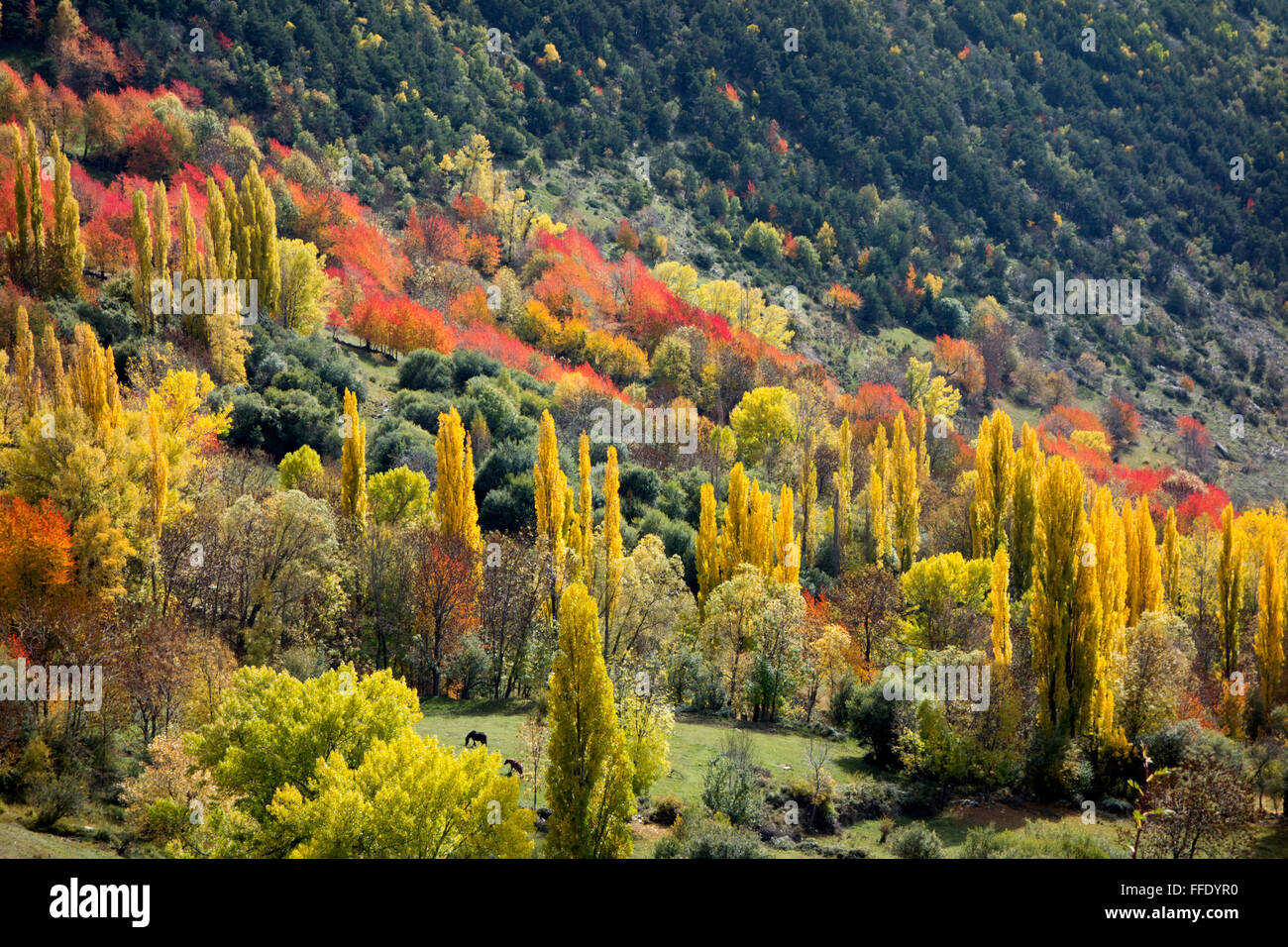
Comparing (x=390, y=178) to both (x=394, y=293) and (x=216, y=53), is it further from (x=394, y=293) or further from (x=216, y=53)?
(x=394, y=293)

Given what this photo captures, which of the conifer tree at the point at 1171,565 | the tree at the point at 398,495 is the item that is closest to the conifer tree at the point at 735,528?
the tree at the point at 398,495

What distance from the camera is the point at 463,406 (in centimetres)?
7575

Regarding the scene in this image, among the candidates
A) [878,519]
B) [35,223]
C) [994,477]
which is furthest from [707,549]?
[35,223]

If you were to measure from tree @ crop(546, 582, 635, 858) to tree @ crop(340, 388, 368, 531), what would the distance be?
29.3 m

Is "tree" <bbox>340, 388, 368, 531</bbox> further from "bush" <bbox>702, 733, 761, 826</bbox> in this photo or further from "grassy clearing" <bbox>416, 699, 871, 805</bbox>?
"bush" <bbox>702, 733, 761, 826</bbox>

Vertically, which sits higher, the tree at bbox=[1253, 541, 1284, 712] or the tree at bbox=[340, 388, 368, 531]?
the tree at bbox=[340, 388, 368, 531]

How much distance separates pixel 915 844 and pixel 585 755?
11469 millimetres

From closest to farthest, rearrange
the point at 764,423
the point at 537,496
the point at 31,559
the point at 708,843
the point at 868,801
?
the point at 708,843, the point at 868,801, the point at 31,559, the point at 537,496, the point at 764,423

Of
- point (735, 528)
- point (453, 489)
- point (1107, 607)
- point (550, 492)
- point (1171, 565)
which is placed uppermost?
point (453, 489)

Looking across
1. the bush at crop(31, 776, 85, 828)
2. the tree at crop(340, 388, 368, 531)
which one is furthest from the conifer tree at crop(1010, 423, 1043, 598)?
the bush at crop(31, 776, 85, 828)

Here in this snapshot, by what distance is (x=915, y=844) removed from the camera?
104ft

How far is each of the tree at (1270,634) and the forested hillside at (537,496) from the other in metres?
0.26

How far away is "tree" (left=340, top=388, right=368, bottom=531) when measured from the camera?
54312mm

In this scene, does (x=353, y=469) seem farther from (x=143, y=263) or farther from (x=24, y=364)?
(x=143, y=263)
